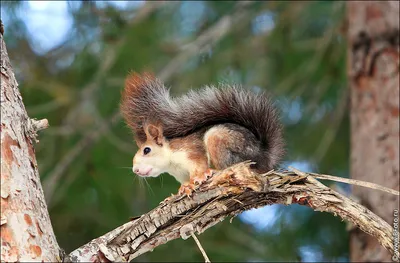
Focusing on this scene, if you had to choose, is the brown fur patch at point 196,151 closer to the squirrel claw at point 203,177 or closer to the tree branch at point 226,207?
the squirrel claw at point 203,177

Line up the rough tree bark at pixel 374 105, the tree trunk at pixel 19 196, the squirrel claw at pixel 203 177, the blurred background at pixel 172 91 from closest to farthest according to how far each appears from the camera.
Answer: the tree trunk at pixel 19 196 → the squirrel claw at pixel 203 177 → the rough tree bark at pixel 374 105 → the blurred background at pixel 172 91

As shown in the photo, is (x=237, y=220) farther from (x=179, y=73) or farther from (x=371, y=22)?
(x=371, y=22)

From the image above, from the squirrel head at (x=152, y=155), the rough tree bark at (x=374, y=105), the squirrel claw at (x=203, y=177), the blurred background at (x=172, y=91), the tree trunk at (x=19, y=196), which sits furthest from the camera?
the blurred background at (x=172, y=91)

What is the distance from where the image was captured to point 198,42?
318 centimetres

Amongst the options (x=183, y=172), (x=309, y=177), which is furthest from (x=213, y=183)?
(x=183, y=172)

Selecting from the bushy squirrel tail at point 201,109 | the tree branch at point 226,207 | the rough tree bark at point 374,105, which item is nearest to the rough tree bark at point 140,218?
the tree branch at point 226,207

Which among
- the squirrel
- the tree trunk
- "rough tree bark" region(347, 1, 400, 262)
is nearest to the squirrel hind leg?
the squirrel

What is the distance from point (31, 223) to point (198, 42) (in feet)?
6.56

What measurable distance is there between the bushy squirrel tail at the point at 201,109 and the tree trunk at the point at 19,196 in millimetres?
428

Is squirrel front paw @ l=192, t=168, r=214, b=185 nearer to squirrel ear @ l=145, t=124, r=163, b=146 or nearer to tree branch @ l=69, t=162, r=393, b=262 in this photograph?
tree branch @ l=69, t=162, r=393, b=262

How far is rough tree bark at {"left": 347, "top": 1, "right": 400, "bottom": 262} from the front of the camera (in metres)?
2.64

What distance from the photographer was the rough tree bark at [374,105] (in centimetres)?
264

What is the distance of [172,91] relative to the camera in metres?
3.15

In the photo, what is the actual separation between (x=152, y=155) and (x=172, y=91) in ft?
4.43
